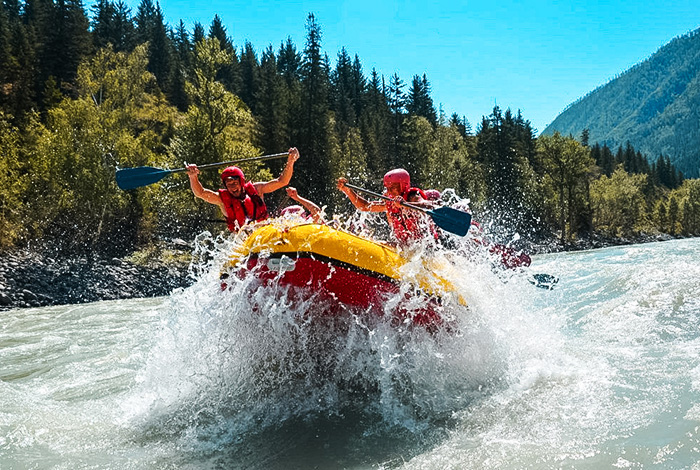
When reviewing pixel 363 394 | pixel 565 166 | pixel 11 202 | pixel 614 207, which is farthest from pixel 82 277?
pixel 614 207

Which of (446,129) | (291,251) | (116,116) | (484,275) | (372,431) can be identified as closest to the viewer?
(372,431)

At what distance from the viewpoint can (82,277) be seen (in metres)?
16.1

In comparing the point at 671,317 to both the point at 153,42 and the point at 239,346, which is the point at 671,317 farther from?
the point at 153,42

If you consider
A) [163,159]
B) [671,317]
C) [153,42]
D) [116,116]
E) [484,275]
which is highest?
[153,42]

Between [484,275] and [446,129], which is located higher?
[446,129]

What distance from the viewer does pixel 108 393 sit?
5.05 meters

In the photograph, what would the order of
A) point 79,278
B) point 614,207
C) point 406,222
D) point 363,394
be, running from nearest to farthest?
point 363,394
point 406,222
point 79,278
point 614,207

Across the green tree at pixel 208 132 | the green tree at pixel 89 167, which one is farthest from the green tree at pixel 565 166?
the green tree at pixel 89 167

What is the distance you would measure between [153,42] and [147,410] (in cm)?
6004

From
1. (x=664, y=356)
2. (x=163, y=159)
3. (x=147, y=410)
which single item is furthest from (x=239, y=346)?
(x=163, y=159)

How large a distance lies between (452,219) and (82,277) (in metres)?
14.9

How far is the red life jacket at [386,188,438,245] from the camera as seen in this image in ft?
17.9

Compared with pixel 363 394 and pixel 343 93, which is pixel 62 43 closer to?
pixel 343 93

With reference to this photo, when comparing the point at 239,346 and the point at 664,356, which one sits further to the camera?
the point at 664,356
